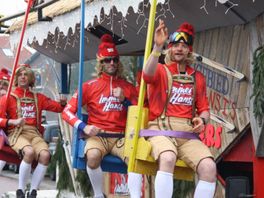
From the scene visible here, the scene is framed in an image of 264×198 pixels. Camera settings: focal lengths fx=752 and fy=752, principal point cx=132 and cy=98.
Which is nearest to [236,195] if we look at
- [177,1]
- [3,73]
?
[177,1]

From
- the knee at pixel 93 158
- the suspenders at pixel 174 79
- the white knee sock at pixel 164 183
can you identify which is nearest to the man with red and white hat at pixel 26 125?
the knee at pixel 93 158

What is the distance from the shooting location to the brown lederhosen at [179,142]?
575 centimetres

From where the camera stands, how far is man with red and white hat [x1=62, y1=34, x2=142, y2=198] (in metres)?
7.34

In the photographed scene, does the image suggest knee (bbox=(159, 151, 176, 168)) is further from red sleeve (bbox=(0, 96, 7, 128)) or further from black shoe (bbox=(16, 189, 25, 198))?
black shoe (bbox=(16, 189, 25, 198))

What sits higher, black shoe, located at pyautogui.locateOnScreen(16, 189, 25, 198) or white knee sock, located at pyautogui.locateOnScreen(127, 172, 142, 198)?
white knee sock, located at pyautogui.locateOnScreen(127, 172, 142, 198)

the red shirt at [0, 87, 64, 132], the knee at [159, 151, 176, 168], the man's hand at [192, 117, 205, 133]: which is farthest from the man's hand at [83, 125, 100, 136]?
the red shirt at [0, 87, 64, 132]

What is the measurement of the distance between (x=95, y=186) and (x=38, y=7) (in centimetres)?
254

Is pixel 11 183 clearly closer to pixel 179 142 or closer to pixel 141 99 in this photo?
pixel 179 142

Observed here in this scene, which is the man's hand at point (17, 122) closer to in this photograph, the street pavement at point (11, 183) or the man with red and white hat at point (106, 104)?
the man with red and white hat at point (106, 104)

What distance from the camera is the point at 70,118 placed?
722 centimetres

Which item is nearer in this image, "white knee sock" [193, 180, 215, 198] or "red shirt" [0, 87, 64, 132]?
"white knee sock" [193, 180, 215, 198]

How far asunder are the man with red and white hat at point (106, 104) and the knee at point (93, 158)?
0.20ft

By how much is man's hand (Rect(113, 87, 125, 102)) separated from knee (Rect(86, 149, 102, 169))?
1.97 feet

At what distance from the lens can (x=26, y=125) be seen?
8.64 metres
